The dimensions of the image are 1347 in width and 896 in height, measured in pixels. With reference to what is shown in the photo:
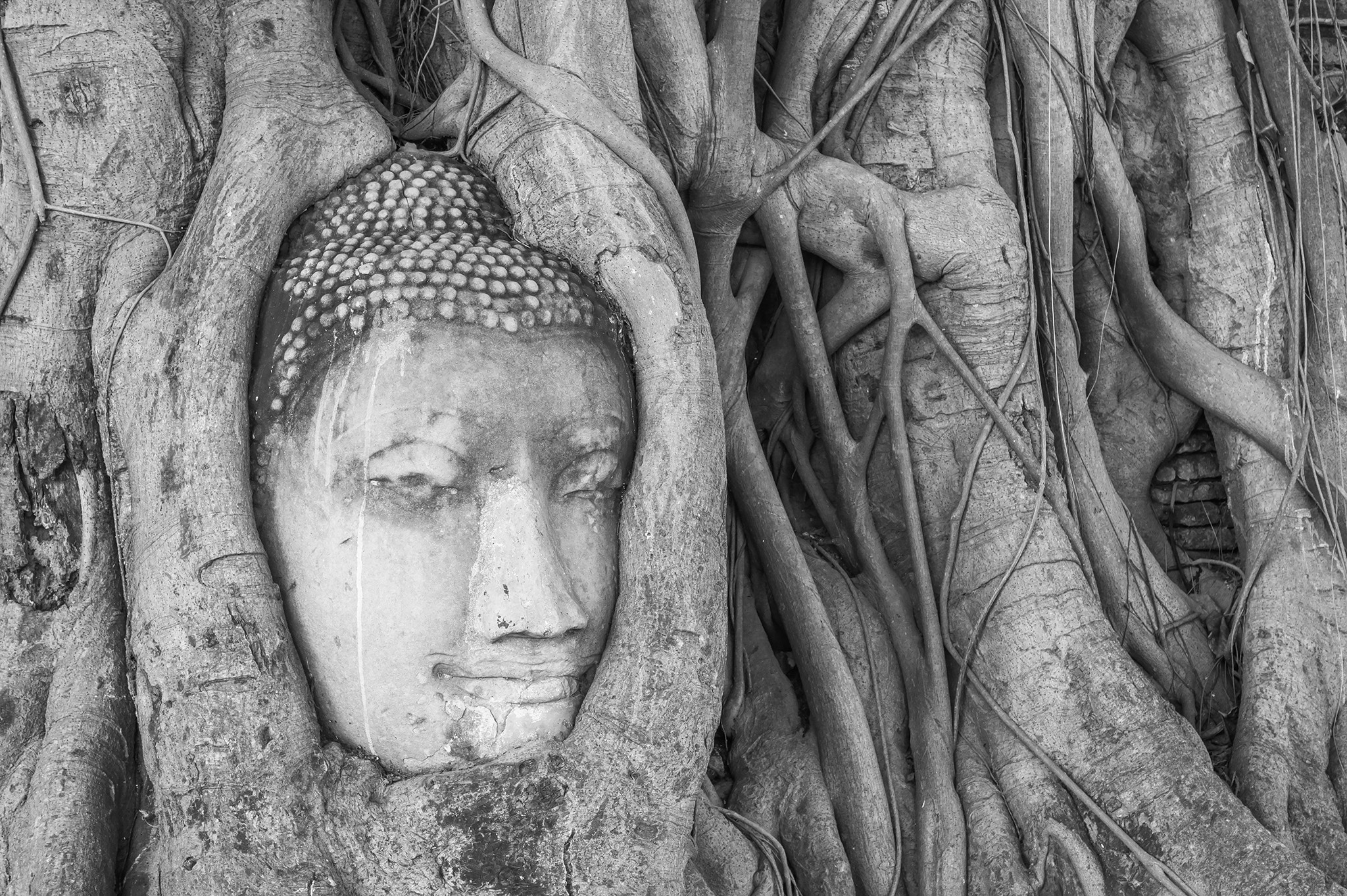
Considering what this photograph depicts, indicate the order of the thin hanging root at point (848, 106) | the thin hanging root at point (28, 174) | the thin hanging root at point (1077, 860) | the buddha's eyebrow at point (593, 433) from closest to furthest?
the buddha's eyebrow at point (593, 433)
the thin hanging root at point (28, 174)
the thin hanging root at point (1077, 860)
the thin hanging root at point (848, 106)

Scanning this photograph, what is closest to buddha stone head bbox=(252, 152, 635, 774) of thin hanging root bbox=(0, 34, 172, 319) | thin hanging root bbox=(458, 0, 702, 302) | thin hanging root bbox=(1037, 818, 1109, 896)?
thin hanging root bbox=(458, 0, 702, 302)

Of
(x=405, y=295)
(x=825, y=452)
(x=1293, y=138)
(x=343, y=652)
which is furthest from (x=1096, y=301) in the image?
(x=343, y=652)

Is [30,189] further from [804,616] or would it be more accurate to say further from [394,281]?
[804,616]

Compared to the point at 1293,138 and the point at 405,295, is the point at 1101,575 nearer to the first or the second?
the point at 1293,138

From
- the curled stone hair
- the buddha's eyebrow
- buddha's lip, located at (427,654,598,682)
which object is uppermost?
the curled stone hair

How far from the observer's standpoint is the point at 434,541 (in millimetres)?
1978

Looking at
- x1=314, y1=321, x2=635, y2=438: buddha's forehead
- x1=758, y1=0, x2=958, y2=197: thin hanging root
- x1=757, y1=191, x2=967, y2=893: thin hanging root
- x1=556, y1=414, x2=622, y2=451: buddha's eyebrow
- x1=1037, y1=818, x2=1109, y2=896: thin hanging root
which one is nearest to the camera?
x1=314, y1=321, x2=635, y2=438: buddha's forehead

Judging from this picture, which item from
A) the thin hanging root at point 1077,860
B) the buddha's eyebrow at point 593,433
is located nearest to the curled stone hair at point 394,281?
the buddha's eyebrow at point 593,433

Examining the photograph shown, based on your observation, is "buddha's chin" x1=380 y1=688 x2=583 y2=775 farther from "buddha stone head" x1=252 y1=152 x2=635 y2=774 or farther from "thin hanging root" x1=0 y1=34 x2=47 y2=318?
"thin hanging root" x1=0 y1=34 x2=47 y2=318

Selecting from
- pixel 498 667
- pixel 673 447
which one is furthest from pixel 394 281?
pixel 498 667

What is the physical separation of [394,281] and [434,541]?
1.45 feet

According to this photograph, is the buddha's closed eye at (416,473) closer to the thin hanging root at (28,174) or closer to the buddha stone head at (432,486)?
the buddha stone head at (432,486)

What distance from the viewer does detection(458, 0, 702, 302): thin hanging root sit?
88.4 inches

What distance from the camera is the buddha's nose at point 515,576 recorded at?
6.42 feet
